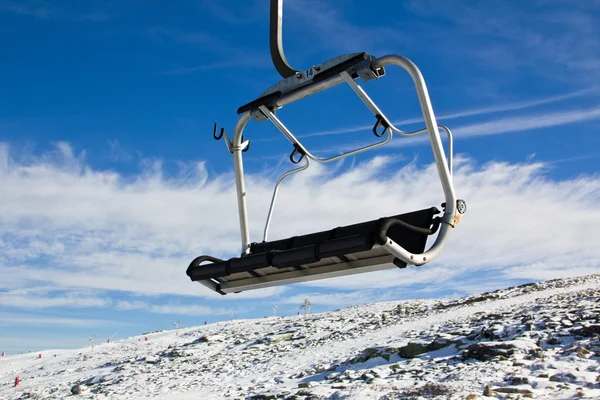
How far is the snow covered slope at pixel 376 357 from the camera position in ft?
34.4

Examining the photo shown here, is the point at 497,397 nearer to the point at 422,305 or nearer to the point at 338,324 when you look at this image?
the point at 338,324

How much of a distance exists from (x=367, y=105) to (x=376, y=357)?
1065cm

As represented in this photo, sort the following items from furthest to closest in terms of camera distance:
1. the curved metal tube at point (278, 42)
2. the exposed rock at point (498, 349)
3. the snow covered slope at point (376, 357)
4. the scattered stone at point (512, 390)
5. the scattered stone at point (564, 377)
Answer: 1. the exposed rock at point (498, 349)
2. the snow covered slope at point (376, 357)
3. the scattered stone at point (564, 377)
4. the scattered stone at point (512, 390)
5. the curved metal tube at point (278, 42)

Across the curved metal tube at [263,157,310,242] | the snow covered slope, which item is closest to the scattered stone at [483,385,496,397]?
the snow covered slope

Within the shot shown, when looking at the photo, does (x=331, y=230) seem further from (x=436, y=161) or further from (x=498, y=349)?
(x=498, y=349)

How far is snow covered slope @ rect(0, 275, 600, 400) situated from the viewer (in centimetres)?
1048

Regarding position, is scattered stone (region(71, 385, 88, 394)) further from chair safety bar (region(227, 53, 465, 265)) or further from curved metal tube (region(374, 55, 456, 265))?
curved metal tube (region(374, 55, 456, 265))

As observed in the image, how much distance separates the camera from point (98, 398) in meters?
17.5

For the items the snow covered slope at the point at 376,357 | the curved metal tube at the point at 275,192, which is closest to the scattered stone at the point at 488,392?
the snow covered slope at the point at 376,357

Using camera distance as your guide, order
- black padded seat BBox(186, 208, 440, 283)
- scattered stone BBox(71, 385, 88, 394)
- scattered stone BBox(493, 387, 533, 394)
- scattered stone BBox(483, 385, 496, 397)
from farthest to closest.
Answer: scattered stone BBox(71, 385, 88, 394)
scattered stone BBox(483, 385, 496, 397)
scattered stone BBox(493, 387, 533, 394)
black padded seat BBox(186, 208, 440, 283)

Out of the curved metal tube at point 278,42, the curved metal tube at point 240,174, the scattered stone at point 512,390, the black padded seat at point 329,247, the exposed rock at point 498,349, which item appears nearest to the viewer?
the black padded seat at point 329,247

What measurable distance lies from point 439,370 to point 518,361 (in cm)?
149

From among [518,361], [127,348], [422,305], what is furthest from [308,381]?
[127,348]

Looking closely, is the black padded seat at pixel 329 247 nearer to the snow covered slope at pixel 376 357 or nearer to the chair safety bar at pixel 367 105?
the chair safety bar at pixel 367 105
